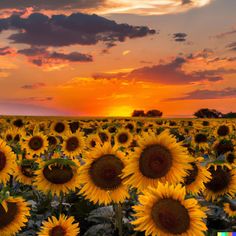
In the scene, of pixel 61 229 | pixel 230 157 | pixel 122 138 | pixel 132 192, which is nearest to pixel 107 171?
pixel 61 229

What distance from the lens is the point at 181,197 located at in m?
5.26

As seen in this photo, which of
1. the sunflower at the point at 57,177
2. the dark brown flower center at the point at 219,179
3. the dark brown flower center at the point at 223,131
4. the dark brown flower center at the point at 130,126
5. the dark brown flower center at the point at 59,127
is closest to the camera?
the dark brown flower center at the point at 219,179

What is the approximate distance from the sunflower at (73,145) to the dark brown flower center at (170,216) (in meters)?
9.72

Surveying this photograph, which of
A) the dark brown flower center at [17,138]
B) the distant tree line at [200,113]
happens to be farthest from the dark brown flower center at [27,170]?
the distant tree line at [200,113]

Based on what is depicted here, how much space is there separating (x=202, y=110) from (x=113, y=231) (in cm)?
6975

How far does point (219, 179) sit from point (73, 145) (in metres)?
7.44

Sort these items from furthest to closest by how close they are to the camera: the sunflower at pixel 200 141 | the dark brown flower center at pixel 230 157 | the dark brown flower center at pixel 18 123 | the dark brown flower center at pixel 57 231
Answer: the dark brown flower center at pixel 18 123 → the sunflower at pixel 200 141 → the dark brown flower center at pixel 230 157 → the dark brown flower center at pixel 57 231

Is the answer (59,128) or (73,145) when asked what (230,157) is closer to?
(73,145)

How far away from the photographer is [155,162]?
22.0 feet

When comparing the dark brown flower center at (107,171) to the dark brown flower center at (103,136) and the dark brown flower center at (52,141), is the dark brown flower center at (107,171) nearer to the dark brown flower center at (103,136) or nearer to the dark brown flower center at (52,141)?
the dark brown flower center at (52,141)

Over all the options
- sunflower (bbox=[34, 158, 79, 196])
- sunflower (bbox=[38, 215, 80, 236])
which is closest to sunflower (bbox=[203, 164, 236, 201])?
sunflower (bbox=[34, 158, 79, 196])

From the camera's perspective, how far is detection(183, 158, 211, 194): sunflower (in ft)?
24.6

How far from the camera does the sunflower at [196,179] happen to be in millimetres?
7500

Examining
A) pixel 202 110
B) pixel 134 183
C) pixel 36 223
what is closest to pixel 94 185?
pixel 134 183
